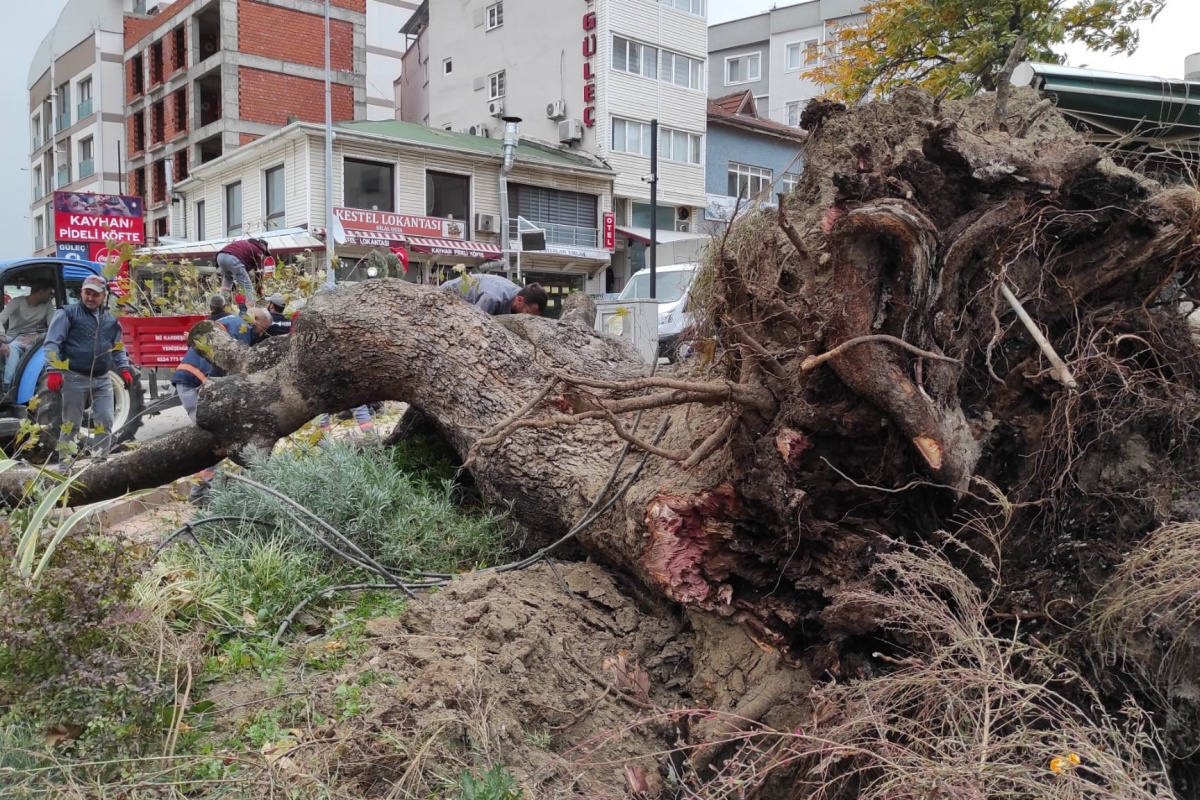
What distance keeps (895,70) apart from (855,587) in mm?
10881

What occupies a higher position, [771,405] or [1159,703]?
[771,405]

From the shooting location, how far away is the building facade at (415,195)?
2514cm

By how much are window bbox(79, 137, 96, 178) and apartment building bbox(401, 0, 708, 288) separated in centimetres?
2130

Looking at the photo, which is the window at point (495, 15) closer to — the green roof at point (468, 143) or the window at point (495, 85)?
the window at point (495, 85)

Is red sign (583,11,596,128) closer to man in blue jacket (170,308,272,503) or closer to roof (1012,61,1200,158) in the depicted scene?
man in blue jacket (170,308,272,503)

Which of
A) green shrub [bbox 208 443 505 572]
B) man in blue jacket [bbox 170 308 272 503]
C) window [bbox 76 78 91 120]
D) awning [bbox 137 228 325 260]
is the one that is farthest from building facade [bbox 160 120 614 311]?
green shrub [bbox 208 443 505 572]

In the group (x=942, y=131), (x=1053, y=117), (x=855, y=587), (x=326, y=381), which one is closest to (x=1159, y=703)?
(x=855, y=587)

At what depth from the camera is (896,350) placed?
10.1ft

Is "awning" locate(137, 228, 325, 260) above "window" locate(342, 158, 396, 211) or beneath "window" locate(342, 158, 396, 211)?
beneath

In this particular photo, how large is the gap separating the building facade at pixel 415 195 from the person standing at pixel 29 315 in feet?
40.2

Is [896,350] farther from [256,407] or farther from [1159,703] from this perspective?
[256,407]

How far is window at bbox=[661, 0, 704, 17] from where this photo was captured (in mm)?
32781

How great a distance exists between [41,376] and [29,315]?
1.30 m

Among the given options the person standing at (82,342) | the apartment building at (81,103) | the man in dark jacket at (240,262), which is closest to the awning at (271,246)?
the man in dark jacket at (240,262)
